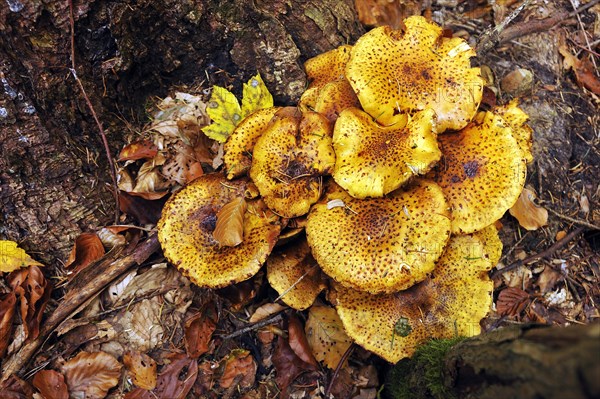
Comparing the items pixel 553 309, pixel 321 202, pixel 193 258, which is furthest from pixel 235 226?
pixel 553 309

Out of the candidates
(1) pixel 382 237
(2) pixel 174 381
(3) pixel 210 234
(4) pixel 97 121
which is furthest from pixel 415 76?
(2) pixel 174 381

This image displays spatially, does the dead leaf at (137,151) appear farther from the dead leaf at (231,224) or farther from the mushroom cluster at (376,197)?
the dead leaf at (231,224)

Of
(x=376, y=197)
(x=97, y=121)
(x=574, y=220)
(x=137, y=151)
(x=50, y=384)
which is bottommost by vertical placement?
(x=574, y=220)

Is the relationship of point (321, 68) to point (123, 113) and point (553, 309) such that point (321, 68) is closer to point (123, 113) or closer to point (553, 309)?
point (123, 113)

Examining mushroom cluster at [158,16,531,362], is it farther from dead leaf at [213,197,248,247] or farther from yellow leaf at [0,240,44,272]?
yellow leaf at [0,240,44,272]

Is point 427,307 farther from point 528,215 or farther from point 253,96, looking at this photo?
point 253,96

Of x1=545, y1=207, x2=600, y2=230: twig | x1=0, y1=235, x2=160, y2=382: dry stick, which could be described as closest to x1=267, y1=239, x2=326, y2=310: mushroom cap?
x1=0, y1=235, x2=160, y2=382: dry stick
